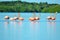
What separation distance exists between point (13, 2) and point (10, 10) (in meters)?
0.21

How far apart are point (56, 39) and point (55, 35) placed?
1.40 ft

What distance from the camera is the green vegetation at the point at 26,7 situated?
6.65 meters

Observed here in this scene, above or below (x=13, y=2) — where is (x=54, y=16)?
below

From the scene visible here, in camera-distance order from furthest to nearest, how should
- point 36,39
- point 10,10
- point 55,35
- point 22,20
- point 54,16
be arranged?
point 54,16 → point 22,20 → point 10,10 → point 55,35 → point 36,39

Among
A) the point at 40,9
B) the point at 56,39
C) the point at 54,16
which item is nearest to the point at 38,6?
the point at 40,9

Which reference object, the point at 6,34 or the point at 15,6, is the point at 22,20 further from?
the point at 6,34

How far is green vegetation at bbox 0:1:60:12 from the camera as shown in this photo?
6646 mm

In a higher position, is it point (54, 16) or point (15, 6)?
point (15, 6)

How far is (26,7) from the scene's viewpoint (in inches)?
274

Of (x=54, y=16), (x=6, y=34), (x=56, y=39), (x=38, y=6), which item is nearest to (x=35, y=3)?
(x=38, y=6)

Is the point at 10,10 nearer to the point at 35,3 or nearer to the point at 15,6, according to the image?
the point at 15,6

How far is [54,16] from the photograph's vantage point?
8.25 meters

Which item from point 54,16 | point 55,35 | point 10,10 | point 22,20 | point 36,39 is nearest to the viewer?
point 36,39

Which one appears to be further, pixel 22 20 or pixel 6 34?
pixel 22 20
